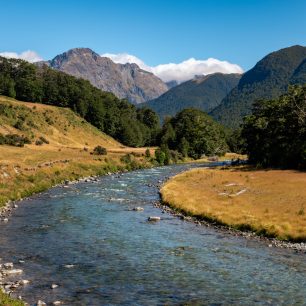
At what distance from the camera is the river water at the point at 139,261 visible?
27.8m

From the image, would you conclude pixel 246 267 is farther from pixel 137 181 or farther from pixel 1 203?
pixel 137 181

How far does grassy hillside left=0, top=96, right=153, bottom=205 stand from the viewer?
2968 inches

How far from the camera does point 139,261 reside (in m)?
35.5

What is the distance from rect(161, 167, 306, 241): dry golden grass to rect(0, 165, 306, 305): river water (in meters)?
4.06

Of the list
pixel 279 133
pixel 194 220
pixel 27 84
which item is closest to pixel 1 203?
pixel 194 220

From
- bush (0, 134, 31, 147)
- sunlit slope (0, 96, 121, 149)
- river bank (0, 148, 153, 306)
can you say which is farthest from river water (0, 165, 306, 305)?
sunlit slope (0, 96, 121, 149)

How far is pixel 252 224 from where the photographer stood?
157 ft

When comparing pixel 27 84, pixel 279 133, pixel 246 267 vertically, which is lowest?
pixel 246 267

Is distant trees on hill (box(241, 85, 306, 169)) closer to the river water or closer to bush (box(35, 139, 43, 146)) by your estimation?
the river water

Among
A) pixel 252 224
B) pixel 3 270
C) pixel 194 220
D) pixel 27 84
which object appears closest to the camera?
pixel 3 270

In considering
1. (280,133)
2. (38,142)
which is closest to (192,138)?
(280,133)

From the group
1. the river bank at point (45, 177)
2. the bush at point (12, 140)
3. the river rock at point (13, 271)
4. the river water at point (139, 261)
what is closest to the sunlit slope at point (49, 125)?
the bush at point (12, 140)

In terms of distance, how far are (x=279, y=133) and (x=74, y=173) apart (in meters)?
60.2

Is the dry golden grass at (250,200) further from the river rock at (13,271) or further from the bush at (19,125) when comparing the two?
the bush at (19,125)
